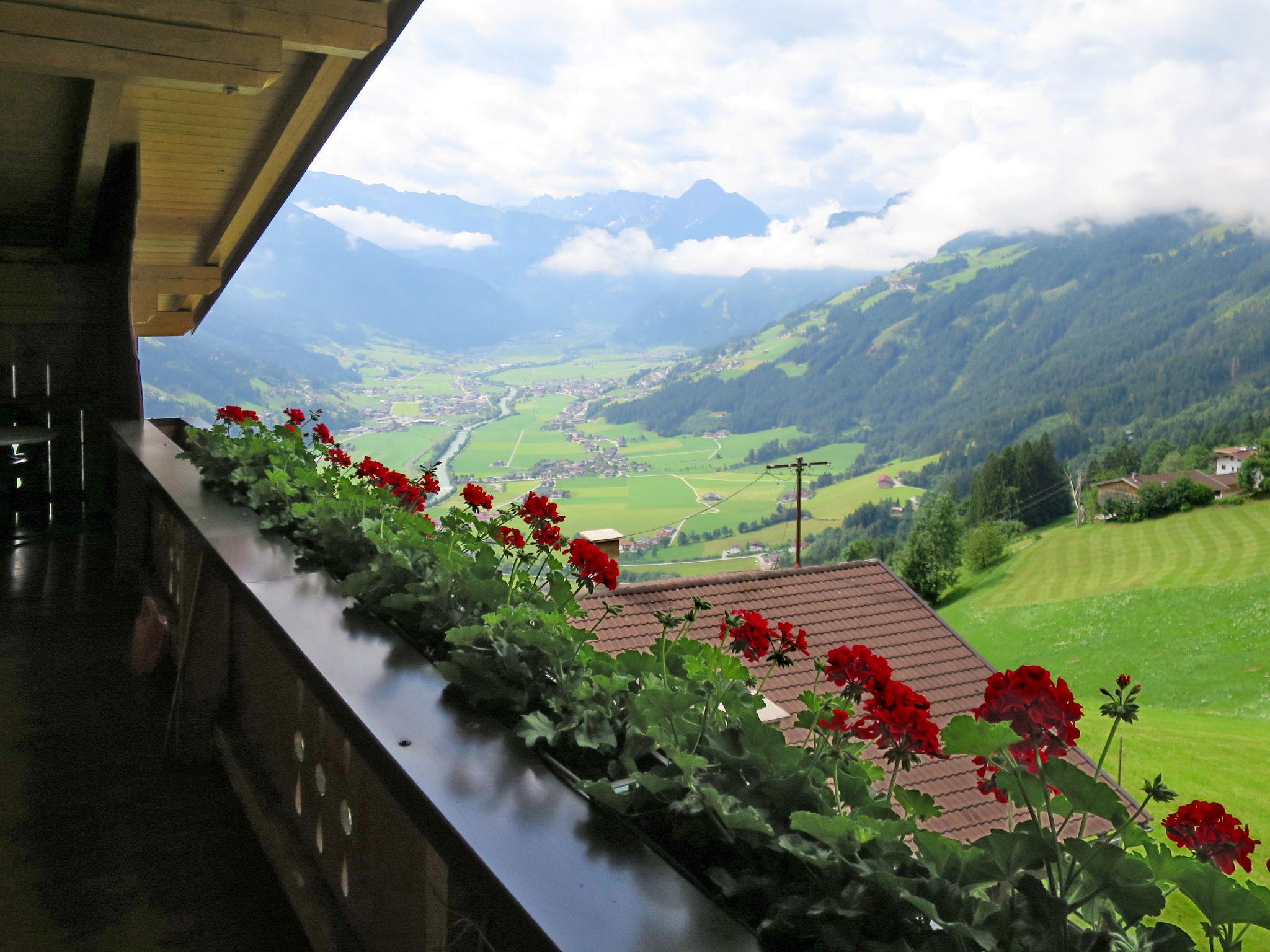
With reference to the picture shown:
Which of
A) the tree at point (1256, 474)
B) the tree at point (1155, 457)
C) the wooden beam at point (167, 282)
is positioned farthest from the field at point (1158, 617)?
the wooden beam at point (167, 282)

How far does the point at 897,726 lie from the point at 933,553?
46.2 meters

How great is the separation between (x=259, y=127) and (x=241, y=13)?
1403 millimetres

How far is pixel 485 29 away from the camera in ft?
303

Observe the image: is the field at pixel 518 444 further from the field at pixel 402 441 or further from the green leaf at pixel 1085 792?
the green leaf at pixel 1085 792

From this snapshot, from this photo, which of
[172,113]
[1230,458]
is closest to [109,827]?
[172,113]

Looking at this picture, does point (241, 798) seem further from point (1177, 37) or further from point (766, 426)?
point (1177, 37)

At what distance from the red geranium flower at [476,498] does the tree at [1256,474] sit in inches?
2109

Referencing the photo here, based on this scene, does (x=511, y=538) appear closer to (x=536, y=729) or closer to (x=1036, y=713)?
(x=536, y=729)

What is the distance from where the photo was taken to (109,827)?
1690 mm

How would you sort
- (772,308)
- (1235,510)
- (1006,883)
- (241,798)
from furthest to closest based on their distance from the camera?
(772,308), (1235,510), (241,798), (1006,883)

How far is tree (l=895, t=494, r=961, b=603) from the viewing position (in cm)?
4416

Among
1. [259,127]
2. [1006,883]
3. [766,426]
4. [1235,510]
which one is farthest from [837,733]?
[766,426]

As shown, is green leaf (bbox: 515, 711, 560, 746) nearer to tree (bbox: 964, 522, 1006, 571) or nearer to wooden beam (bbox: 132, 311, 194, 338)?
wooden beam (bbox: 132, 311, 194, 338)

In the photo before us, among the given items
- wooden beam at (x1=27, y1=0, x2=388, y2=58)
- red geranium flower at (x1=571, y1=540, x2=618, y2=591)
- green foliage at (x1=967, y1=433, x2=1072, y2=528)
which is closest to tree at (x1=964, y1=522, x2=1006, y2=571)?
green foliage at (x1=967, y1=433, x2=1072, y2=528)
